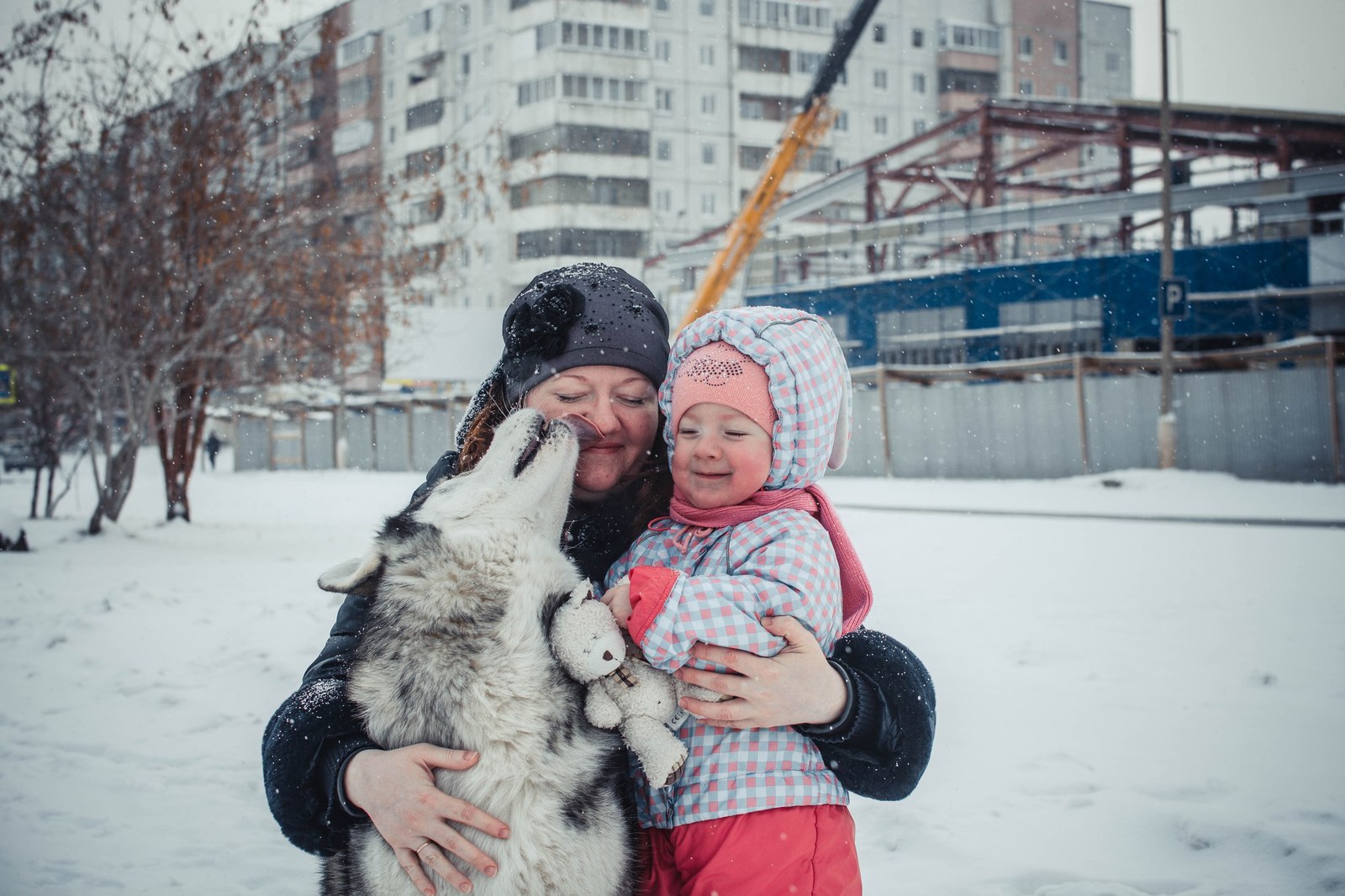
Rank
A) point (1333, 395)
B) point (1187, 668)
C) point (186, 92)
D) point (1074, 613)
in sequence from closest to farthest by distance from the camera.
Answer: point (1187, 668) < point (1074, 613) < point (186, 92) < point (1333, 395)

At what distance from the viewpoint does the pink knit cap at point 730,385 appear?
83.9 inches

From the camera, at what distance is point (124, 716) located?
540 centimetres

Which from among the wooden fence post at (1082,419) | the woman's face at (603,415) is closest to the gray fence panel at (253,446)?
the wooden fence post at (1082,419)

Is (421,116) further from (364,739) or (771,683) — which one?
(771,683)

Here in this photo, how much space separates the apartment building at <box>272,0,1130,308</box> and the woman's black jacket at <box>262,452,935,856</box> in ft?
146

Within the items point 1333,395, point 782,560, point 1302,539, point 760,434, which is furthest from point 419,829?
point 1333,395

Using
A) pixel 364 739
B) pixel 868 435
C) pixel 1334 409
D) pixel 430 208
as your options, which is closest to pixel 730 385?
pixel 364 739

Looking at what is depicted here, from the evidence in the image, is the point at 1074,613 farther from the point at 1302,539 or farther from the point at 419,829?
the point at 419,829

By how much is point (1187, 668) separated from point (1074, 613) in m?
1.62

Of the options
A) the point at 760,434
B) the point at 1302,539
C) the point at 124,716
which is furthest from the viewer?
the point at 1302,539

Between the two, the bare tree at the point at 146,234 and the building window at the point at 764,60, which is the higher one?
the building window at the point at 764,60

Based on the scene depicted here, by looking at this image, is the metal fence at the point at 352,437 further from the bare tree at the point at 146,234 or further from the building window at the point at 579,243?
the building window at the point at 579,243

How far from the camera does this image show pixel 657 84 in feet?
180

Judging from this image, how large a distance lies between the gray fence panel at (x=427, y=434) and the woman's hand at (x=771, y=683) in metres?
28.9
